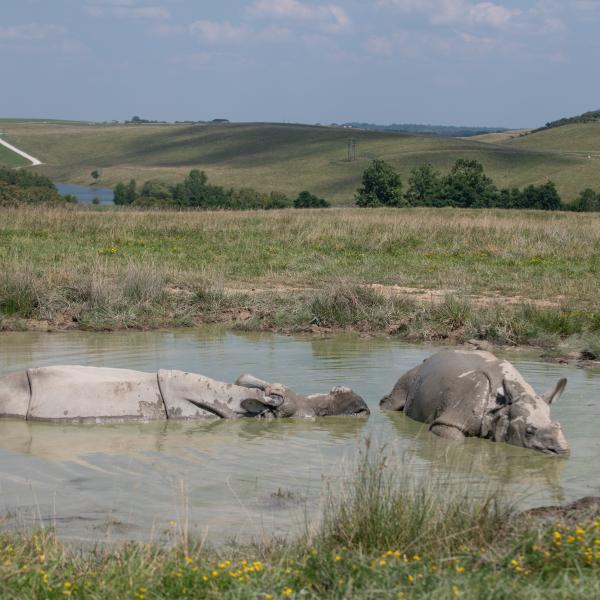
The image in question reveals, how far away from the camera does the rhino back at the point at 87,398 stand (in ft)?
30.8

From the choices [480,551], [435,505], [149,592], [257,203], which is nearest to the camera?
[149,592]

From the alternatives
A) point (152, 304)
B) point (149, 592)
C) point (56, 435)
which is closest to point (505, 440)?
point (56, 435)

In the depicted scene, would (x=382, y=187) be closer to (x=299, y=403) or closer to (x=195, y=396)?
(x=299, y=403)

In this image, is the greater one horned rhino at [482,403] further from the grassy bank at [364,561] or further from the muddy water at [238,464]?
the grassy bank at [364,561]

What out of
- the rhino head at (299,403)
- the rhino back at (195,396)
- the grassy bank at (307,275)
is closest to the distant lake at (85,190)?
the grassy bank at (307,275)

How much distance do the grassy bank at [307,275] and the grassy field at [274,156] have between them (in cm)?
7151

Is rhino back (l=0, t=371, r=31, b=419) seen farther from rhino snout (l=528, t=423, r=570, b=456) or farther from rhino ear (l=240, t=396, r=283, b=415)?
rhino snout (l=528, t=423, r=570, b=456)

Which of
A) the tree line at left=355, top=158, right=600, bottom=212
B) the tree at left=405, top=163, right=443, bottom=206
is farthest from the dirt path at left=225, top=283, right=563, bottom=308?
the tree at left=405, top=163, right=443, bottom=206

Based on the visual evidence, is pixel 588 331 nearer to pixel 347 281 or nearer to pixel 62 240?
pixel 347 281

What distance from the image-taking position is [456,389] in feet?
30.4

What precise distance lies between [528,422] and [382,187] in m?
58.7

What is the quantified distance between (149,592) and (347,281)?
10.7 metres

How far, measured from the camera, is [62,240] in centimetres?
2205

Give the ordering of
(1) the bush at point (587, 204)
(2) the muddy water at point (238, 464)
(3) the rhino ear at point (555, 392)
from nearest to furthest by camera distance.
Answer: (2) the muddy water at point (238, 464), (3) the rhino ear at point (555, 392), (1) the bush at point (587, 204)
